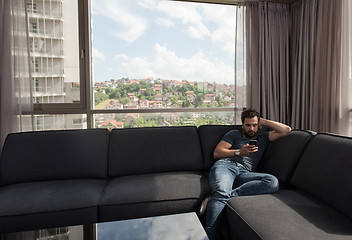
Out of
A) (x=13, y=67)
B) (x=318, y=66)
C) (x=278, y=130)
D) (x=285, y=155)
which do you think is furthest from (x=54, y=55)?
(x=318, y=66)

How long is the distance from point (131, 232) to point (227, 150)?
1.16 meters

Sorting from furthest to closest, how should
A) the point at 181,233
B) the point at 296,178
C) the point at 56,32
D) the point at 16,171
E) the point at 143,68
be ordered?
1. the point at 143,68
2. the point at 56,32
3. the point at 16,171
4. the point at 296,178
5. the point at 181,233

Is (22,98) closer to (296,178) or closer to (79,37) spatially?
(79,37)

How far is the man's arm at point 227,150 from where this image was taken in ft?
6.26

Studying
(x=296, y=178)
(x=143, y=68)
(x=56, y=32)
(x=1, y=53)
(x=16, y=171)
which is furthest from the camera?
(x=143, y=68)

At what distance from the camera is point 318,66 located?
2.63 meters

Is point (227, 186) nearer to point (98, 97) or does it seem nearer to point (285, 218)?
point (285, 218)

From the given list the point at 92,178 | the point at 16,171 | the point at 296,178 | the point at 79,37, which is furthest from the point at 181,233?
the point at 79,37

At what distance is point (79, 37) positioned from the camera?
2.93 metres

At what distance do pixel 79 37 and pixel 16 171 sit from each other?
1827 mm

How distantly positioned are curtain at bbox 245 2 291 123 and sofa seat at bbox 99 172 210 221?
185 centimetres

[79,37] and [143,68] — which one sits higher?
[79,37]

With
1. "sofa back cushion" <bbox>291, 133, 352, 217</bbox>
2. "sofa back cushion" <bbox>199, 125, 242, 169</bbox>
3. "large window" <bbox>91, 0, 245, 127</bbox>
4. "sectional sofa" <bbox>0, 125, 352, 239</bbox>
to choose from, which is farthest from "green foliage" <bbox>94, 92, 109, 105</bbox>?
"sofa back cushion" <bbox>291, 133, 352, 217</bbox>

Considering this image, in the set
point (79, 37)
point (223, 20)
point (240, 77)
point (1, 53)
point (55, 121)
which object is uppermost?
point (223, 20)
